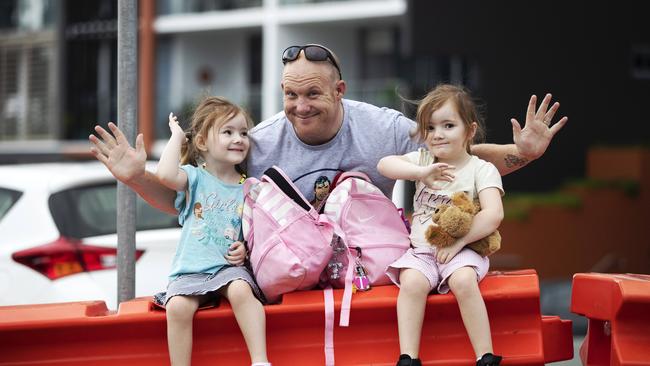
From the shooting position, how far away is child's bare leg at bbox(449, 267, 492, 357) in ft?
14.5

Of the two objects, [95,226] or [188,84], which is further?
[188,84]

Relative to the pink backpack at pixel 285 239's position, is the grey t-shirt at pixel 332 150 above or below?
above

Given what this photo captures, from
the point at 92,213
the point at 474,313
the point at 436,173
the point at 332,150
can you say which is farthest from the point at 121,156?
the point at 92,213

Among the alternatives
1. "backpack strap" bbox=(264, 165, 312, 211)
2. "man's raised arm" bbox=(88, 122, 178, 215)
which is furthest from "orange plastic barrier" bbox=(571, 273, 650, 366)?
"man's raised arm" bbox=(88, 122, 178, 215)

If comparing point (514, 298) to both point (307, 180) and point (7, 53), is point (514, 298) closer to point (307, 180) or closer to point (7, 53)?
point (307, 180)

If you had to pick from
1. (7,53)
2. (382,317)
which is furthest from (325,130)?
(7,53)

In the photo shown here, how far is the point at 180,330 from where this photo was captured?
4.41 meters

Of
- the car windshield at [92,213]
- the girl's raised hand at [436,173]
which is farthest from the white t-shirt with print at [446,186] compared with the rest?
the car windshield at [92,213]

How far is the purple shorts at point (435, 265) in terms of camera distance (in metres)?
4.51

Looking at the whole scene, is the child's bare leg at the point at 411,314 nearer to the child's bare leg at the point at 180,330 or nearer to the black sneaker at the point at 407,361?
the black sneaker at the point at 407,361

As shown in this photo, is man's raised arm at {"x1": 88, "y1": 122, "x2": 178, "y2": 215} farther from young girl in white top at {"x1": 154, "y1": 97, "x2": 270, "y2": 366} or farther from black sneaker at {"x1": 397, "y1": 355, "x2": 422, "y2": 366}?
black sneaker at {"x1": 397, "y1": 355, "x2": 422, "y2": 366}

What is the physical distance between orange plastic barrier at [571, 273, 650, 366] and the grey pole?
2.01 metres

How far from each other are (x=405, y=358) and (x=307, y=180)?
1.00 metres

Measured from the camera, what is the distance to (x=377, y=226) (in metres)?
4.82
